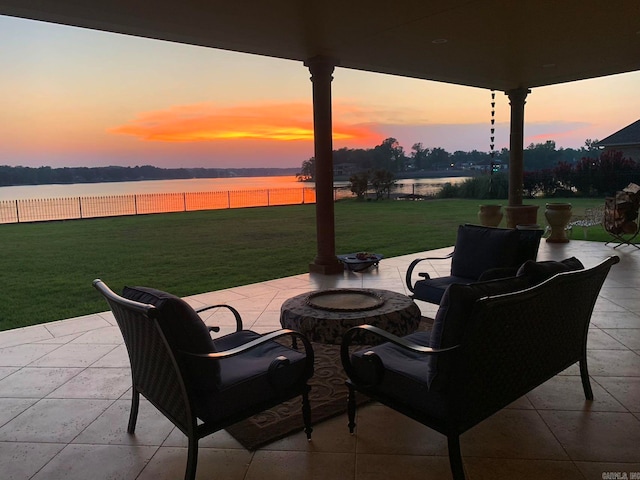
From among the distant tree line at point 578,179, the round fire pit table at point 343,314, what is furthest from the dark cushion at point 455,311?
the distant tree line at point 578,179

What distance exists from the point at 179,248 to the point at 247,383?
8.75 m

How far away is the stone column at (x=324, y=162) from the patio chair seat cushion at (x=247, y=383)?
4048mm

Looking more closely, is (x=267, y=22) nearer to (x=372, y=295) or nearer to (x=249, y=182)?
(x=372, y=295)

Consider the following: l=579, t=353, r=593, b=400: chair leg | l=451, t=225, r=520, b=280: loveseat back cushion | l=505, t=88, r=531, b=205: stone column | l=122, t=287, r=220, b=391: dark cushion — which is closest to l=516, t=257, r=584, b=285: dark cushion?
l=579, t=353, r=593, b=400: chair leg

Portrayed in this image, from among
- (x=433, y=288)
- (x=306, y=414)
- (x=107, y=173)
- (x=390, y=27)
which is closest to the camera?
(x=306, y=414)

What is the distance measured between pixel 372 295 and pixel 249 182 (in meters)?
19.9

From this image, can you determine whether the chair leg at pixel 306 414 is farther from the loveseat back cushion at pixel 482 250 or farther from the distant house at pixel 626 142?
the distant house at pixel 626 142

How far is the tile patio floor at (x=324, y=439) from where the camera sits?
6.51ft

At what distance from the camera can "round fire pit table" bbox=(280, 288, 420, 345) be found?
295cm

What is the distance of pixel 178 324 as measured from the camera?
1.78 m

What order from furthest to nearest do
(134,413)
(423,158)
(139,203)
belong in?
1. (139,203)
2. (423,158)
3. (134,413)

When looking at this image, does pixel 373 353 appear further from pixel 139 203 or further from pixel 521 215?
pixel 139 203

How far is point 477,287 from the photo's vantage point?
182cm

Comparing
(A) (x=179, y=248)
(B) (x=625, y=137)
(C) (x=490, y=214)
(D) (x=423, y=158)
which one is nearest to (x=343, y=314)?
(C) (x=490, y=214)
